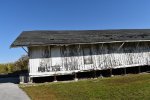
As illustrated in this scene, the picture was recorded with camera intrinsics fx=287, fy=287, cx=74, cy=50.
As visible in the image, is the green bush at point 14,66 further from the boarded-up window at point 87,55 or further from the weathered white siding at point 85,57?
the weathered white siding at point 85,57

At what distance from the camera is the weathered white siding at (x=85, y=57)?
2664 cm

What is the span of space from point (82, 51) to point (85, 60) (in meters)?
0.94

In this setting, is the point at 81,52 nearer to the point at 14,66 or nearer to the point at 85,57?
the point at 85,57

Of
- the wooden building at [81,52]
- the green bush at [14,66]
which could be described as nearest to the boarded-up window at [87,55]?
the wooden building at [81,52]

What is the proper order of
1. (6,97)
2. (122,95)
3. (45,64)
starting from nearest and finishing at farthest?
(122,95), (6,97), (45,64)

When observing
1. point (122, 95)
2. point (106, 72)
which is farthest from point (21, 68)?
point (122, 95)

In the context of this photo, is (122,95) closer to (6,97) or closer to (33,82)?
(6,97)

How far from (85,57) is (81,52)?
63 centimetres

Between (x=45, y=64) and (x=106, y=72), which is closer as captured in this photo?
(x=45, y=64)

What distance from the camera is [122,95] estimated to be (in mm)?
17156

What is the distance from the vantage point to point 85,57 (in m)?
28.4

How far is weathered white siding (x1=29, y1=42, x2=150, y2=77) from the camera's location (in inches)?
1049

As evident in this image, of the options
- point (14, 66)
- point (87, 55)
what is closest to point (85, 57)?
point (87, 55)

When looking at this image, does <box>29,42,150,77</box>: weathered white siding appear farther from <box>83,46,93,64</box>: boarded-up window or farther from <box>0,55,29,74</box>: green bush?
<box>0,55,29,74</box>: green bush
